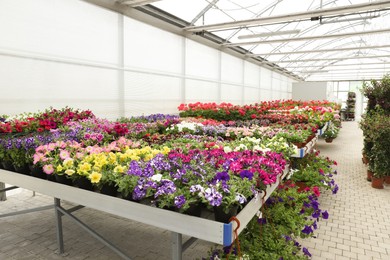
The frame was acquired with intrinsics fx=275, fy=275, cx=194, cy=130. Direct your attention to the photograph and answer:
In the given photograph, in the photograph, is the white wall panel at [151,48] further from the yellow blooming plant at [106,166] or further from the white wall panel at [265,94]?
the white wall panel at [265,94]

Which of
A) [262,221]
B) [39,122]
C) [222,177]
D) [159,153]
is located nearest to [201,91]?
[39,122]

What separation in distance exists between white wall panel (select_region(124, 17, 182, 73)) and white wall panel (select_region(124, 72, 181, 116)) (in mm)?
270

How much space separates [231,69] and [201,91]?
9.08 feet

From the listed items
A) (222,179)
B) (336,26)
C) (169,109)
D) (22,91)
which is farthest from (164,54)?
(336,26)

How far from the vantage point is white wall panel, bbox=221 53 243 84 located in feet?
34.8

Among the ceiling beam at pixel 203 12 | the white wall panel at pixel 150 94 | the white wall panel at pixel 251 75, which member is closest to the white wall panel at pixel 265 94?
the white wall panel at pixel 251 75

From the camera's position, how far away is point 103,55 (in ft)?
18.1

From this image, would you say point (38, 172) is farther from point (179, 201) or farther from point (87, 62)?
point (87, 62)

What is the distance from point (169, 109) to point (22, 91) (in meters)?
3.94

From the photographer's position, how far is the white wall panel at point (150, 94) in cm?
624

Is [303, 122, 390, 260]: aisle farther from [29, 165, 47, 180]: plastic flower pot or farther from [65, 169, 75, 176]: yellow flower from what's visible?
[29, 165, 47, 180]: plastic flower pot

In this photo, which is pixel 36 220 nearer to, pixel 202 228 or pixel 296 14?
pixel 202 228

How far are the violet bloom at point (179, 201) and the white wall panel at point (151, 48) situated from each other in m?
5.24

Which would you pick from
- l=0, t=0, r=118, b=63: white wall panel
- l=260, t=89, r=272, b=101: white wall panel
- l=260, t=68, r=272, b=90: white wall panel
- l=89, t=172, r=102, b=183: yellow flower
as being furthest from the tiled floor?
l=260, t=68, r=272, b=90: white wall panel
